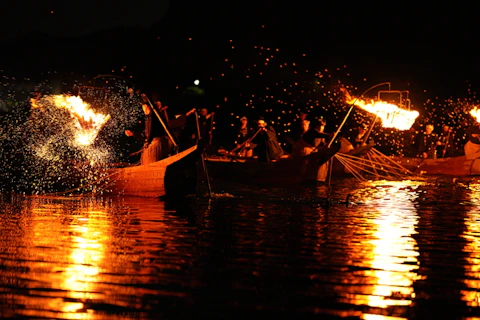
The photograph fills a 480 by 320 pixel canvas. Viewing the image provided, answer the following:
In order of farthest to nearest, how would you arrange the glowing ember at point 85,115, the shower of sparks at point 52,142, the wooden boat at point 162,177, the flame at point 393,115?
the flame at point 393,115, the shower of sparks at point 52,142, the glowing ember at point 85,115, the wooden boat at point 162,177

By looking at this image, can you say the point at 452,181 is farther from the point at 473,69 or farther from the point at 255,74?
the point at 255,74

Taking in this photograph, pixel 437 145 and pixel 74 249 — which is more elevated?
pixel 437 145

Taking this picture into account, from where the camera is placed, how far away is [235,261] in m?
8.50

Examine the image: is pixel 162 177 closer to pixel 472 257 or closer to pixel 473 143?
pixel 472 257

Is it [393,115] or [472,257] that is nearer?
[472,257]

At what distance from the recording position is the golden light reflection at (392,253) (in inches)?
273

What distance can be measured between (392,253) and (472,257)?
82cm

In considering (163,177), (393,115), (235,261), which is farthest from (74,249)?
(393,115)

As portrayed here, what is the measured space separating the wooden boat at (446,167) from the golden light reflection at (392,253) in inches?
319

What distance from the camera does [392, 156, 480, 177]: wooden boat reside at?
24672 mm

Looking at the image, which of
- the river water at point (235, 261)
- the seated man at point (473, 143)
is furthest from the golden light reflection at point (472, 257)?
the seated man at point (473, 143)

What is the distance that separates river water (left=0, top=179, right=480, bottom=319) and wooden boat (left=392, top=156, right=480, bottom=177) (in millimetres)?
10221

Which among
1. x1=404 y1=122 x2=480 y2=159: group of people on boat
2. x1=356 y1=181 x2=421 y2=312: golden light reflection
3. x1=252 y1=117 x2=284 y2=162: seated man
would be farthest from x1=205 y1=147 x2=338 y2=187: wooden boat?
x1=404 y1=122 x2=480 y2=159: group of people on boat

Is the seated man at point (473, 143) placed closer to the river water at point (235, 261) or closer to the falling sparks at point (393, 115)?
the falling sparks at point (393, 115)
